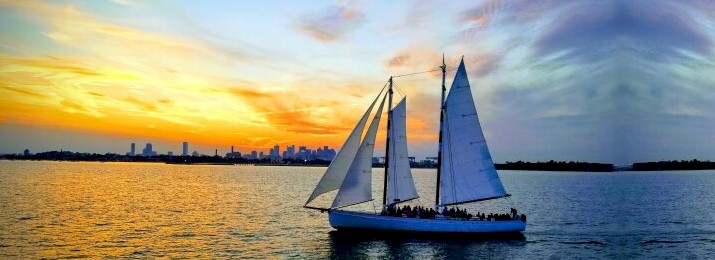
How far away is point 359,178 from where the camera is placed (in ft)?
170

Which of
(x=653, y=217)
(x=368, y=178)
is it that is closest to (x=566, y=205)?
(x=653, y=217)

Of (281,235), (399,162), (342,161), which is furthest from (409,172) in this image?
(281,235)

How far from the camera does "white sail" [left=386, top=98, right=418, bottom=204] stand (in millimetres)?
53344

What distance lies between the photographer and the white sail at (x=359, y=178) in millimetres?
51531

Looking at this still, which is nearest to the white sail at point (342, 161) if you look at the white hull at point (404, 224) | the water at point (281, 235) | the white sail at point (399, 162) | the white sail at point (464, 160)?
the white hull at point (404, 224)

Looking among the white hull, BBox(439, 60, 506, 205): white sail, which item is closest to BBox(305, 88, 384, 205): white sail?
the white hull

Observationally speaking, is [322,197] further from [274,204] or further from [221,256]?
[221,256]

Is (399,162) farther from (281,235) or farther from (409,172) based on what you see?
(281,235)

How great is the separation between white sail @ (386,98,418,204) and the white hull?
2.73m

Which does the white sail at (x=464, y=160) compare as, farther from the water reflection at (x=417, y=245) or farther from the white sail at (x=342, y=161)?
the white sail at (x=342, y=161)

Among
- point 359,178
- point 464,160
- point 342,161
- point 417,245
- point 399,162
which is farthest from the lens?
point 464,160

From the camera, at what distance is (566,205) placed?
95312 millimetres

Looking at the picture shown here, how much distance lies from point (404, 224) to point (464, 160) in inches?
358

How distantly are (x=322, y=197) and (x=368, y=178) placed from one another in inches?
2587
